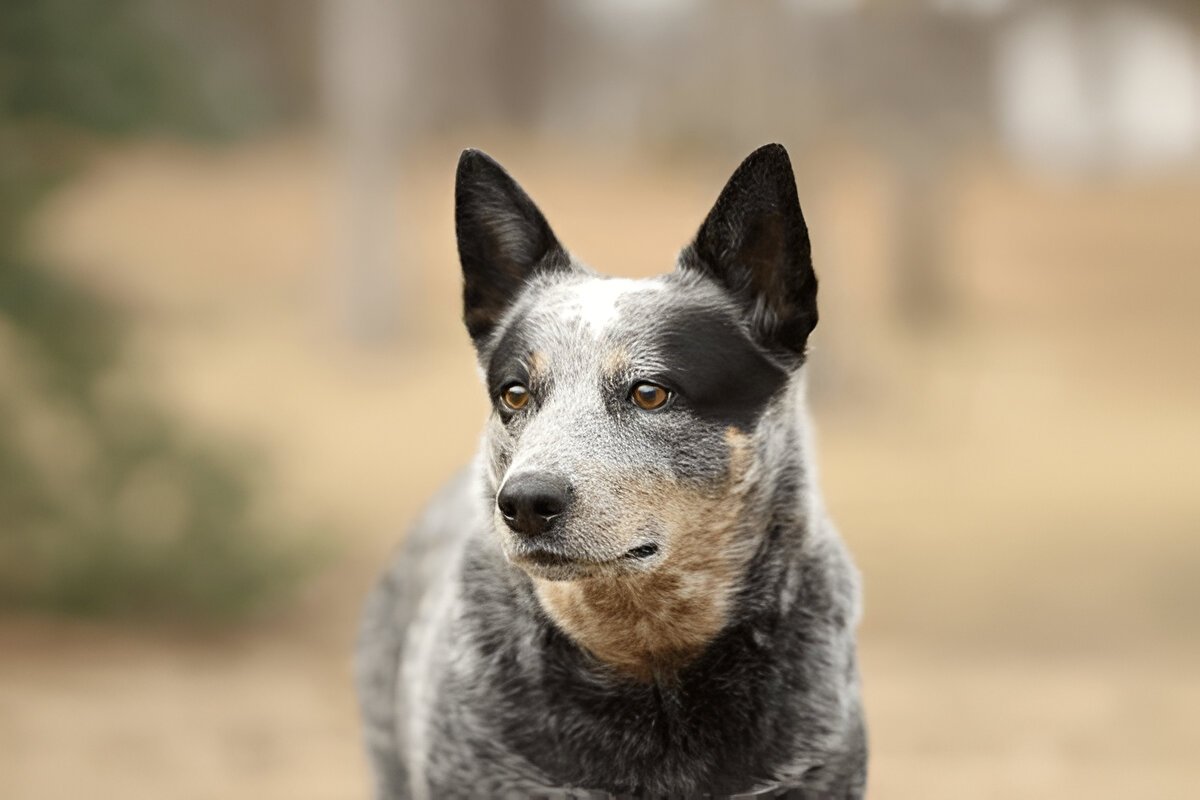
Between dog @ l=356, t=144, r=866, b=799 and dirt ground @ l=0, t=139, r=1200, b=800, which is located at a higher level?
dog @ l=356, t=144, r=866, b=799

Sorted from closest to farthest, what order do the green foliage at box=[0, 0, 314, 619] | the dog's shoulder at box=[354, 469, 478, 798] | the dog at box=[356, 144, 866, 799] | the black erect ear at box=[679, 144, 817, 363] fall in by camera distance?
the dog at box=[356, 144, 866, 799] < the black erect ear at box=[679, 144, 817, 363] < the dog's shoulder at box=[354, 469, 478, 798] < the green foliage at box=[0, 0, 314, 619]

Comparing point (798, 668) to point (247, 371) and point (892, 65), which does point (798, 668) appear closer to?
point (892, 65)

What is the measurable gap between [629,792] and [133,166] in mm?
13334

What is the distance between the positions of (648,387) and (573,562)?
0.40 m

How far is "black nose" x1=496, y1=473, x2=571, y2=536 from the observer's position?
278cm

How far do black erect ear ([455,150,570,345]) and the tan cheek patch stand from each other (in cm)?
70

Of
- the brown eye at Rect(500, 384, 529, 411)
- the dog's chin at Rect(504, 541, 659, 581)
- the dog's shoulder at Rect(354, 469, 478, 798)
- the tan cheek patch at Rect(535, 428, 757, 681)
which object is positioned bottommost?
the dog's shoulder at Rect(354, 469, 478, 798)

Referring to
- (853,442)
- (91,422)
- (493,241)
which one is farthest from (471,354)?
(493,241)

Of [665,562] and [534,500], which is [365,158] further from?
[534,500]

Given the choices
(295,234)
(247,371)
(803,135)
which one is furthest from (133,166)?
(803,135)

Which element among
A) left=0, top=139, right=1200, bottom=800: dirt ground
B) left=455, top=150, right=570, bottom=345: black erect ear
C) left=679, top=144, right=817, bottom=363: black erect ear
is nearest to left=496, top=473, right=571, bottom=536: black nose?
left=679, top=144, right=817, bottom=363: black erect ear

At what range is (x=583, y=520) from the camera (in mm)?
2832

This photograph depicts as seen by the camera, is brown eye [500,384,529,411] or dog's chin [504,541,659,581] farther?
brown eye [500,384,529,411]

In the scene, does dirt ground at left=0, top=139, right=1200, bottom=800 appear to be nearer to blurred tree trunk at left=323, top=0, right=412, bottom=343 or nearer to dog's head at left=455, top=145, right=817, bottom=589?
blurred tree trunk at left=323, top=0, right=412, bottom=343
